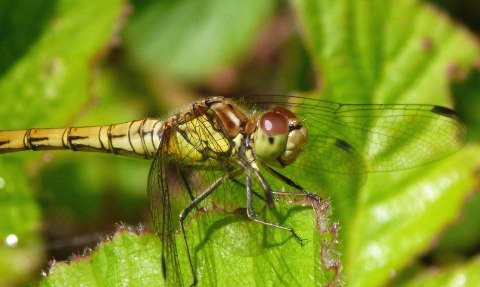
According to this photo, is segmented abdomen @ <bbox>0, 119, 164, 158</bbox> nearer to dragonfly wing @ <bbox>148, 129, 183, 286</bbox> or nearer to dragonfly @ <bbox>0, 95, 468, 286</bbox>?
dragonfly @ <bbox>0, 95, 468, 286</bbox>

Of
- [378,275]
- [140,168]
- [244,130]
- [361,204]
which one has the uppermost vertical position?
[140,168]

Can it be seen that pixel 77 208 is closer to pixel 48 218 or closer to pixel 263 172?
pixel 48 218

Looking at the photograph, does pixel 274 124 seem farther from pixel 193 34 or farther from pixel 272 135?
pixel 193 34

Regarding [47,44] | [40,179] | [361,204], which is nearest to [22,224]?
[47,44]

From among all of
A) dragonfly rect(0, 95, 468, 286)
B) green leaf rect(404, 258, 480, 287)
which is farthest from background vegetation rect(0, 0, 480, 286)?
dragonfly rect(0, 95, 468, 286)

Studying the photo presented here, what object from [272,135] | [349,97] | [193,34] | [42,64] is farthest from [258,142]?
[193,34]

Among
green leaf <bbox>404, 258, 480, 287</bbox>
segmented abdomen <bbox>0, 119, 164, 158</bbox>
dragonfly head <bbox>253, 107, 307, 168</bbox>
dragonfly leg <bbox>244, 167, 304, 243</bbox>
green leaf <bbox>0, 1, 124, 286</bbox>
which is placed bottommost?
green leaf <bbox>404, 258, 480, 287</bbox>

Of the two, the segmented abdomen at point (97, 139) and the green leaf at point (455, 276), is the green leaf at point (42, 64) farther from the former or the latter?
the green leaf at point (455, 276)
